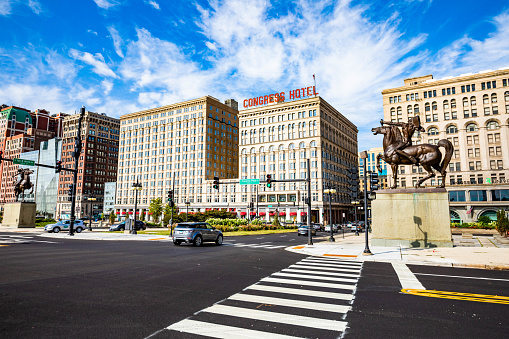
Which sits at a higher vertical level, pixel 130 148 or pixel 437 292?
pixel 130 148

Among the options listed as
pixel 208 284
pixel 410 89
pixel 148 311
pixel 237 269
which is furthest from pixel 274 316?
pixel 410 89

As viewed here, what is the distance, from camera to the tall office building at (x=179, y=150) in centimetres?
10644

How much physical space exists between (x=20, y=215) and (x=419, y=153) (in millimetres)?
52399

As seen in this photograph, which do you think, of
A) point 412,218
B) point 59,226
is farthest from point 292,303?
point 59,226

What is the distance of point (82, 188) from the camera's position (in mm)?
140250

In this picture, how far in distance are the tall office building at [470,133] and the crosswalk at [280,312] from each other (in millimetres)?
80663

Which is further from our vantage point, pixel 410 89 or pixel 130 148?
pixel 130 148

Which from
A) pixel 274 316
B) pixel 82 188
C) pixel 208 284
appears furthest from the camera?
pixel 82 188

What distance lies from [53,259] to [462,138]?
310ft

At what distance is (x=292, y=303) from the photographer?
7625 mm

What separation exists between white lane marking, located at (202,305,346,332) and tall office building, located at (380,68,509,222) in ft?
274

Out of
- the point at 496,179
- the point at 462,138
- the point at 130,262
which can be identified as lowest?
the point at 130,262

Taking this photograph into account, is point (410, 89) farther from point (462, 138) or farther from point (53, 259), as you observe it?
point (53, 259)

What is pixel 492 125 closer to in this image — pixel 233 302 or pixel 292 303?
pixel 292 303
